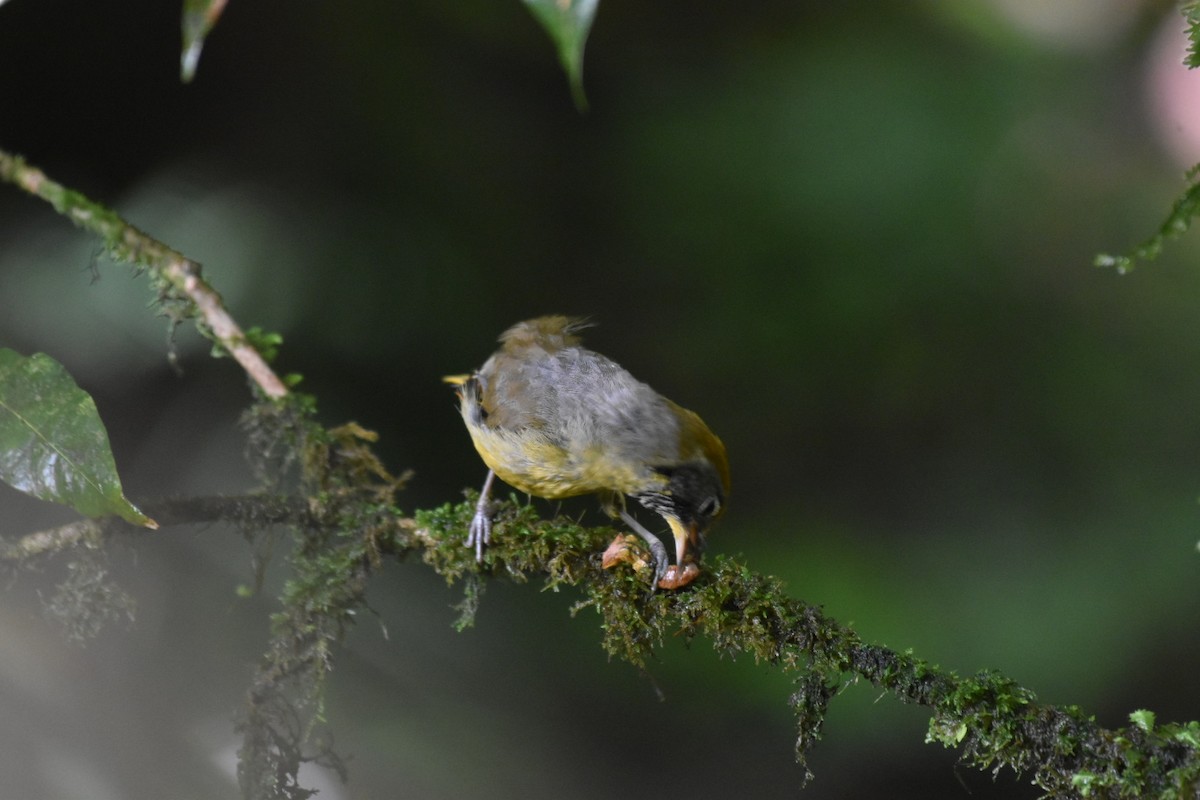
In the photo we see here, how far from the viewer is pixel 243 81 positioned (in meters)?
2.35

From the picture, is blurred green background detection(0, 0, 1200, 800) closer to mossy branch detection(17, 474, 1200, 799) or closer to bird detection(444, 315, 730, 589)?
mossy branch detection(17, 474, 1200, 799)

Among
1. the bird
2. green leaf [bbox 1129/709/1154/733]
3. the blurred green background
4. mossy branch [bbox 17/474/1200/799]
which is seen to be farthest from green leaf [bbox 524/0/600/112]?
the blurred green background

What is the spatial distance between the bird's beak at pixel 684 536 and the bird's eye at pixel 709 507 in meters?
0.03

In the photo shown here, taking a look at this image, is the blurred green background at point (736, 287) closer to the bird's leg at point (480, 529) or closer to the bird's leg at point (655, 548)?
the bird's leg at point (480, 529)

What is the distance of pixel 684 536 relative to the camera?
1369 millimetres

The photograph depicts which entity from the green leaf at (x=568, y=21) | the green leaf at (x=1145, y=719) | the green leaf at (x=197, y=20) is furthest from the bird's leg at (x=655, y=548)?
the green leaf at (x=197, y=20)

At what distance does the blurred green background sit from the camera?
2107 millimetres

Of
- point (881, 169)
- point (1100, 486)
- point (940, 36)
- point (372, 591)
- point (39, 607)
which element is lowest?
point (372, 591)

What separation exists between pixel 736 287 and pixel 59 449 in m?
1.84

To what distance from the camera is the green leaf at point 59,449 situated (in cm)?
121

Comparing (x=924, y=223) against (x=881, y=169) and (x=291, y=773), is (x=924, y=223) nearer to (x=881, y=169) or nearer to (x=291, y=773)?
(x=881, y=169)

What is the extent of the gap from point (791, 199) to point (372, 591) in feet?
5.25

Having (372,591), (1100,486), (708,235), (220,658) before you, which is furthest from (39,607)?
(1100,486)

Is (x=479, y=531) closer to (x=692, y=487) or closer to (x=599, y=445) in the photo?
(x=599, y=445)
